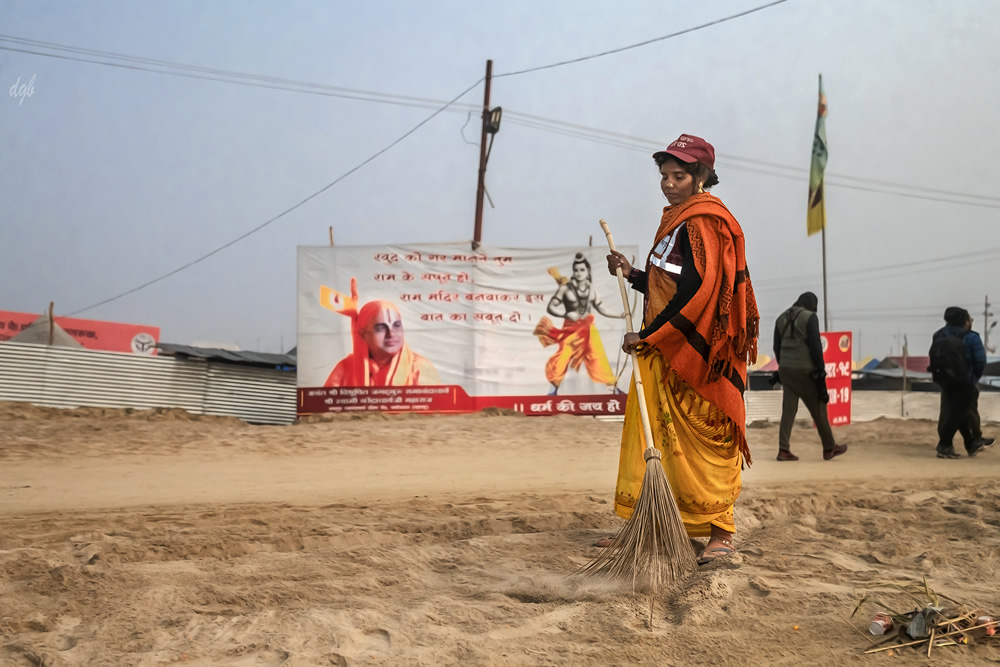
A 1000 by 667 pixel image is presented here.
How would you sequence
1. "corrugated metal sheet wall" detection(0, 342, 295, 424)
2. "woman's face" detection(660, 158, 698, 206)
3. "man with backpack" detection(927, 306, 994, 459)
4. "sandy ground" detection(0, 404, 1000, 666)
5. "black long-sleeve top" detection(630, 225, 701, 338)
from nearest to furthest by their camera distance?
"sandy ground" detection(0, 404, 1000, 666) < "black long-sleeve top" detection(630, 225, 701, 338) < "woman's face" detection(660, 158, 698, 206) < "man with backpack" detection(927, 306, 994, 459) < "corrugated metal sheet wall" detection(0, 342, 295, 424)

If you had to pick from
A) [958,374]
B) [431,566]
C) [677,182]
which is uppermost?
[677,182]

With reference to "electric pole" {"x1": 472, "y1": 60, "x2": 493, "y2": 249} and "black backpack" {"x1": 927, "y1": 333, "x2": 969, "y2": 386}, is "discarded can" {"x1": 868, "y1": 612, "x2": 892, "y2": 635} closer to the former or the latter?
"black backpack" {"x1": 927, "y1": 333, "x2": 969, "y2": 386}

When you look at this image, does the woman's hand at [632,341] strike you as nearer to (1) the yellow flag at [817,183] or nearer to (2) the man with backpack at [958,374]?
(2) the man with backpack at [958,374]

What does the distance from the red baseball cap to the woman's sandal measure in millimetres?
1698

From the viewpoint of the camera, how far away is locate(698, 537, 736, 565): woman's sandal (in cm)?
341

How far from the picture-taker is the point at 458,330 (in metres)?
13.0

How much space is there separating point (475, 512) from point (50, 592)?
2.39m

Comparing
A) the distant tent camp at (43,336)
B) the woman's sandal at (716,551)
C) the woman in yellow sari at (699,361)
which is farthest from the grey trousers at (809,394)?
the distant tent camp at (43,336)

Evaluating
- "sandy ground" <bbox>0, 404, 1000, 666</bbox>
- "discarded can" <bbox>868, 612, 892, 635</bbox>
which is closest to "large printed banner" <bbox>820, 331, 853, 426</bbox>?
"sandy ground" <bbox>0, 404, 1000, 666</bbox>

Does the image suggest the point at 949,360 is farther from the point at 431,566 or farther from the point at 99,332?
the point at 99,332

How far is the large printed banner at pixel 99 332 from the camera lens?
24.8 metres

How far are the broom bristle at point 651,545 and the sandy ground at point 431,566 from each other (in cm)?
12

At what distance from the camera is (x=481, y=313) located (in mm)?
13055

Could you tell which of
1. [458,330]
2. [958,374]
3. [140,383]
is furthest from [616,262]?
[140,383]
